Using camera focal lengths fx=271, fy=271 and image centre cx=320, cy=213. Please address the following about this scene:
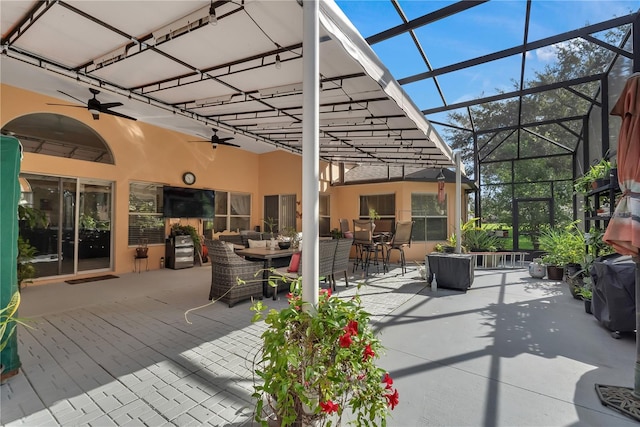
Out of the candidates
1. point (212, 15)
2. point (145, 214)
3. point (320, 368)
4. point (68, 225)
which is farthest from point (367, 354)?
point (145, 214)

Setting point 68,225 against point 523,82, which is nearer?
point 68,225

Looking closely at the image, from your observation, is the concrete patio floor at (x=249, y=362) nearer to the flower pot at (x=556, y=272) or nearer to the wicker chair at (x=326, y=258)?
the wicker chair at (x=326, y=258)

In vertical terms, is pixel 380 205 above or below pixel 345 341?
above

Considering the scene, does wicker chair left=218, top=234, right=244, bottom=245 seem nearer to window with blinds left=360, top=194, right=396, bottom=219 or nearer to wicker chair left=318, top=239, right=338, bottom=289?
wicker chair left=318, top=239, right=338, bottom=289

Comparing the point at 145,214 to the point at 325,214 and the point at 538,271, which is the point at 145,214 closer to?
the point at 325,214

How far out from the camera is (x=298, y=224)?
9484 mm

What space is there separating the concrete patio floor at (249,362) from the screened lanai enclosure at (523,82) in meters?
2.67

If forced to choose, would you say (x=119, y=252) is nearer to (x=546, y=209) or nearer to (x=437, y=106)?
(x=437, y=106)

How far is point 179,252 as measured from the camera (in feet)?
24.9

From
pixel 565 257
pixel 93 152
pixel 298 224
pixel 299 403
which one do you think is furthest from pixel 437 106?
pixel 93 152

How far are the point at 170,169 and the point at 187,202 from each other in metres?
1.05

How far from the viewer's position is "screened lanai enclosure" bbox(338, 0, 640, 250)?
480cm

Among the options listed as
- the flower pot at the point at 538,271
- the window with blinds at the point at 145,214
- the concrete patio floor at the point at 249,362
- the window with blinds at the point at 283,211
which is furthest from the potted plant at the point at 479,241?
the window with blinds at the point at 145,214

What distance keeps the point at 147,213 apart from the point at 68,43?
5250 mm
